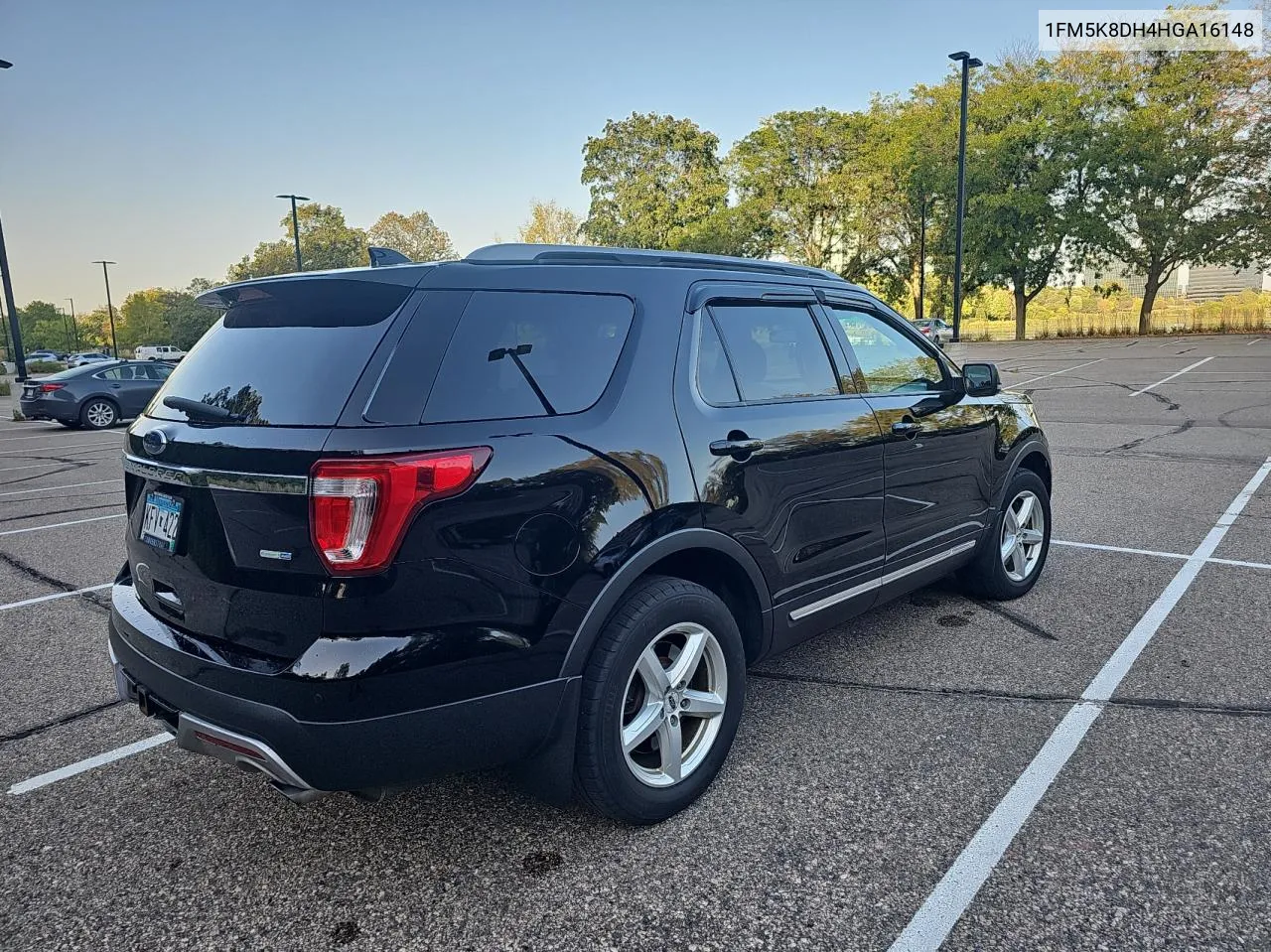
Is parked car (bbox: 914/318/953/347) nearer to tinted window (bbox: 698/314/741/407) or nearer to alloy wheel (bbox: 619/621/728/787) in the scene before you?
tinted window (bbox: 698/314/741/407)

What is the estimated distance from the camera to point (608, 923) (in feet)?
7.57

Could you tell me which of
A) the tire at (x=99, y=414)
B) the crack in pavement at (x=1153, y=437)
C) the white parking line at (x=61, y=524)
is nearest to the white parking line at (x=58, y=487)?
the white parking line at (x=61, y=524)

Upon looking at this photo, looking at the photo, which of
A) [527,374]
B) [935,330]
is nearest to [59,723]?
[527,374]

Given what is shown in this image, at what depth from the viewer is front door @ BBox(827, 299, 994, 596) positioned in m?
3.77

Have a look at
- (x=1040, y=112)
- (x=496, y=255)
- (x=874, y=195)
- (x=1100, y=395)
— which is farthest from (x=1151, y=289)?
(x=496, y=255)

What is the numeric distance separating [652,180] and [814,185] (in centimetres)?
1047

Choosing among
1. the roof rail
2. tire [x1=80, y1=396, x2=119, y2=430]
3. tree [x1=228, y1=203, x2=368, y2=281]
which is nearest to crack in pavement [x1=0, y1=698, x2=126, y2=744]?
the roof rail

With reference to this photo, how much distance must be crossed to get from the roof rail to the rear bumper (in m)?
1.31

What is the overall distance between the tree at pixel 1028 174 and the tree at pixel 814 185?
7.54 meters

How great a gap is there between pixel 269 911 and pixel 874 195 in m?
52.1

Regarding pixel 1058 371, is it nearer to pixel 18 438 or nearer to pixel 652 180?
pixel 18 438

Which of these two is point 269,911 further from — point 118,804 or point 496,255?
point 496,255

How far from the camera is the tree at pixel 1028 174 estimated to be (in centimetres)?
4038

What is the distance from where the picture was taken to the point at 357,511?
213 centimetres
